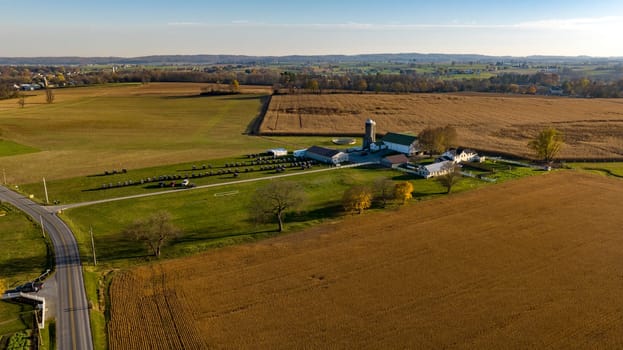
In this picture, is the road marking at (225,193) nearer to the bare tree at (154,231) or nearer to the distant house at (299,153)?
the bare tree at (154,231)

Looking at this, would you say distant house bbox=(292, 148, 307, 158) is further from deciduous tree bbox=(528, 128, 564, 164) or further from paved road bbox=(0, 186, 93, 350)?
paved road bbox=(0, 186, 93, 350)

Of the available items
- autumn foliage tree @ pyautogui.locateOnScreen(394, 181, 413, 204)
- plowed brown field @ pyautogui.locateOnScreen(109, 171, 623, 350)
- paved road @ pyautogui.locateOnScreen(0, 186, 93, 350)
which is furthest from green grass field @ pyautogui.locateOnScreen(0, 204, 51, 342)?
autumn foliage tree @ pyautogui.locateOnScreen(394, 181, 413, 204)

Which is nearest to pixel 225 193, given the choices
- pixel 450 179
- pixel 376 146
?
pixel 450 179

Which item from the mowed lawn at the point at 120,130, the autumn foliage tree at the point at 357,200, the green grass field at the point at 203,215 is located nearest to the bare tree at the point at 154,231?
the green grass field at the point at 203,215

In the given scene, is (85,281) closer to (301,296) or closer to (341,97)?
(301,296)

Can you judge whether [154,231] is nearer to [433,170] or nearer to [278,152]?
[278,152]

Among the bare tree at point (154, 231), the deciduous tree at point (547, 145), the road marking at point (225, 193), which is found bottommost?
the road marking at point (225, 193)
